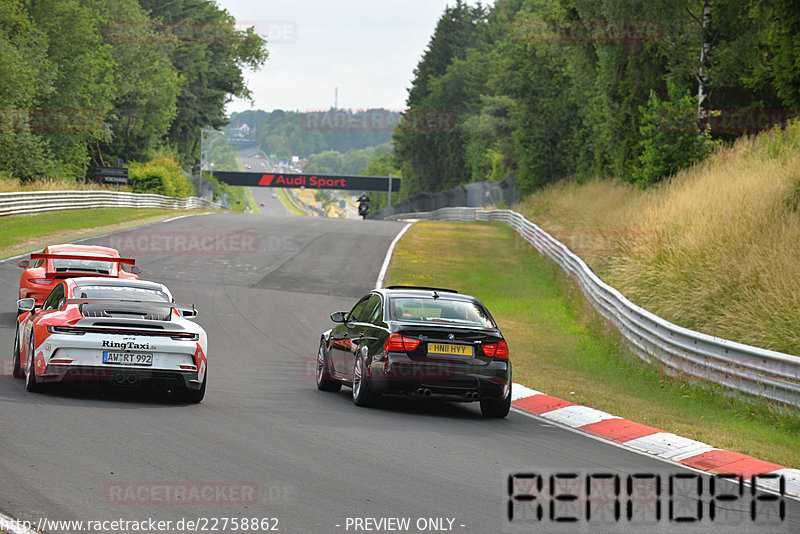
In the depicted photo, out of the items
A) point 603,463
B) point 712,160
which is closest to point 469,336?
point 603,463

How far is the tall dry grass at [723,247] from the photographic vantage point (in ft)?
46.5

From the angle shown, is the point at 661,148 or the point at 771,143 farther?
the point at 661,148

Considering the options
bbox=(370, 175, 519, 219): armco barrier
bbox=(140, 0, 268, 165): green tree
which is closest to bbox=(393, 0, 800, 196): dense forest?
bbox=(370, 175, 519, 219): armco barrier

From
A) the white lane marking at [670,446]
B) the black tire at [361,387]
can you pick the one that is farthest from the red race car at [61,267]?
the white lane marking at [670,446]

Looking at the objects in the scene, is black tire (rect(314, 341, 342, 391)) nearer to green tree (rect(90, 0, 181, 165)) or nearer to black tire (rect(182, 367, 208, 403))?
black tire (rect(182, 367, 208, 403))

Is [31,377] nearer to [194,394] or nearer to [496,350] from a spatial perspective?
[194,394]

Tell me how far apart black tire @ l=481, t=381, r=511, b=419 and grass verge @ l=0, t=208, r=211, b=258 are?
20.4 m

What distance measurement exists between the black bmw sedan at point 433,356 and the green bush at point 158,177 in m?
63.8

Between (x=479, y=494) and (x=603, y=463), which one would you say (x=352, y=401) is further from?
(x=479, y=494)

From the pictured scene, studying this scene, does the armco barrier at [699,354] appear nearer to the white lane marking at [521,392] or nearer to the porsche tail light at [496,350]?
the white lane marking at [521,392]

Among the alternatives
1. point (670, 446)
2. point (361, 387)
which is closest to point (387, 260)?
point (361, 387)

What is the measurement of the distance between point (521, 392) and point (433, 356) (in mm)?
3076

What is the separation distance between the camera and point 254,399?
11.2 metres

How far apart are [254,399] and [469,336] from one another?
2677 millimetres
